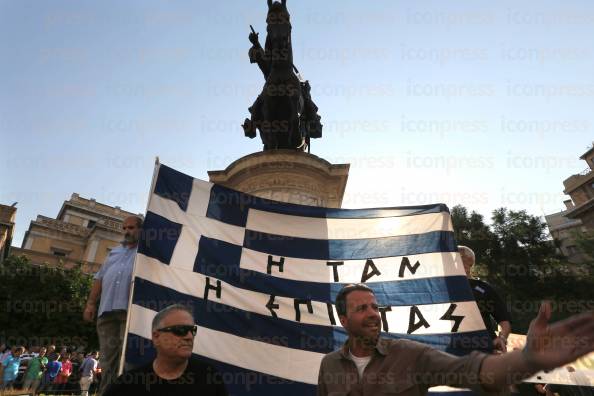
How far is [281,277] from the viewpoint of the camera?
3904mm

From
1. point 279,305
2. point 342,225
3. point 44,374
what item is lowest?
point 44,374

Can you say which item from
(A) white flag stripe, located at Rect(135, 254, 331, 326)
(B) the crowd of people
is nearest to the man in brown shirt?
(A) white flag stripe, located at Rect(135, 254, 331, 326)

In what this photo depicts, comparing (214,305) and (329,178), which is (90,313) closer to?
(214,305)

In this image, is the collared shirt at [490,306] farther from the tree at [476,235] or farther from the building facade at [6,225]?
the building facade at [6,225]

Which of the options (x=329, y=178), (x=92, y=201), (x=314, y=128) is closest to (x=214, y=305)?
(x=329, y=178)

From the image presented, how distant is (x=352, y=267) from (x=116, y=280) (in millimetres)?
2205

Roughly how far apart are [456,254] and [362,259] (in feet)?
2.93

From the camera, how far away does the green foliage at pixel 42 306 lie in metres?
23.5

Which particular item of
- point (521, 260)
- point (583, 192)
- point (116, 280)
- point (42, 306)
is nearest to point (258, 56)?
point (116, 280)

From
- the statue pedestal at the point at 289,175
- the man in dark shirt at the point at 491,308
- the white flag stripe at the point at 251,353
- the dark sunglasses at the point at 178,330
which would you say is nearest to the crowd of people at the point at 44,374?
the statue pedestal at the point at 289,175

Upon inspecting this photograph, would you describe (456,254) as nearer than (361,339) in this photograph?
No

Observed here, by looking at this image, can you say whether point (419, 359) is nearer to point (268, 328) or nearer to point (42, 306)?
point (268, 328)

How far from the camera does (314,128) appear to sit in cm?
970

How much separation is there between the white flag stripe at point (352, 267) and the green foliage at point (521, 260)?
2432 cm
